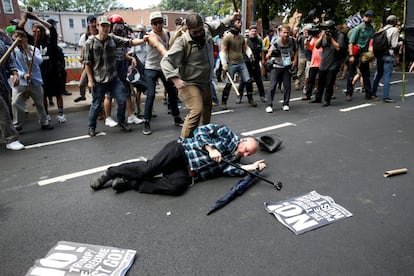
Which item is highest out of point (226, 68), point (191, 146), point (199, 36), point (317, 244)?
point (199, 36)

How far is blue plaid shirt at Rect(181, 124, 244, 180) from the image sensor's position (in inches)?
133

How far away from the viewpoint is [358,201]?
3.19 meters

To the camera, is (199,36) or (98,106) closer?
(199,36)

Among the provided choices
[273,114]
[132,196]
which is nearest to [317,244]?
[132,196]

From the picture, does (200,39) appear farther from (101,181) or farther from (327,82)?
(327,82)

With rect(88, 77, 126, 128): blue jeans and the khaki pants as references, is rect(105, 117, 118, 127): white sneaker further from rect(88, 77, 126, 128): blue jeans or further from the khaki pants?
the khaki pants

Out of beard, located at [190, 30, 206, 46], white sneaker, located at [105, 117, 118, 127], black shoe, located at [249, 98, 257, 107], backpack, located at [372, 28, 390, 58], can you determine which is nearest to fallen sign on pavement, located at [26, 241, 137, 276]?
beard, located at [190, 30, 206, 46]

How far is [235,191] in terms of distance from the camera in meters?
3.32

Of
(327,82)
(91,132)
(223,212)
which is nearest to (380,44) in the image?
(327,82)

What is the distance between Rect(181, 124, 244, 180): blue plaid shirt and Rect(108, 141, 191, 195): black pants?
9 cm

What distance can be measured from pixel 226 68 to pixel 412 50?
340 centimetres

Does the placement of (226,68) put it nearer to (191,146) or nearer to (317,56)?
(317,56)

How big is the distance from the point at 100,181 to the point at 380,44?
6.69 m

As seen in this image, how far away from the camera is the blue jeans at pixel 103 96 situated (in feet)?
17.7
